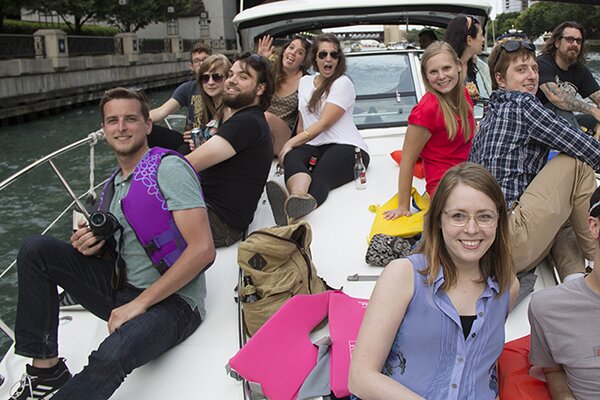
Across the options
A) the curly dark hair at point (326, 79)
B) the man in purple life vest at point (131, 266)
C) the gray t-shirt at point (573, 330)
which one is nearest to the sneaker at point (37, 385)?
the man in purple life vest at point (131, 266)

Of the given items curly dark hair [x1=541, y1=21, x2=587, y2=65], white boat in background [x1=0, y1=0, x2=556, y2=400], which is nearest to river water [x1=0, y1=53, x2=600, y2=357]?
white boat in background [x1=0, y1=0, x2=556, y2=400]

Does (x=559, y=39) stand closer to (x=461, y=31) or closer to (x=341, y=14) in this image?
(x=461, y=31)

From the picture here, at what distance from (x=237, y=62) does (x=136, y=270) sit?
4.84 feet

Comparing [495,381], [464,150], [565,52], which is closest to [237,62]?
[464,150]

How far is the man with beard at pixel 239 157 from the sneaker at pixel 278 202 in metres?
0.24

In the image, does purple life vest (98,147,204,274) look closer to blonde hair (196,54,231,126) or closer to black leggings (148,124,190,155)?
blonde hair (196,54,231,126)

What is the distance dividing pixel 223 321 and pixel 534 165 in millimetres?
1580

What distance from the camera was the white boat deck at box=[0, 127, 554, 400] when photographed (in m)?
2.49

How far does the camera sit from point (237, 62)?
3.71 metres

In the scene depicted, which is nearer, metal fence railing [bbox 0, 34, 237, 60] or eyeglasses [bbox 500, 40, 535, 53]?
eyeglasses [bbox 500, 40, 535, 53]

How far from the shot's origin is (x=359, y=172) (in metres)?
4.31

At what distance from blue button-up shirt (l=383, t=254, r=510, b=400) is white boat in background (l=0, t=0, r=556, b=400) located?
24.6 inches

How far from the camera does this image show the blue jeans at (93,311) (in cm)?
230

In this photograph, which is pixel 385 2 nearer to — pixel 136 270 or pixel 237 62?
pixel 237 62
